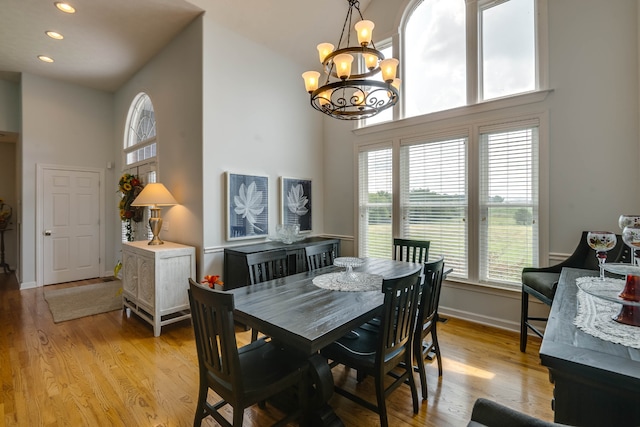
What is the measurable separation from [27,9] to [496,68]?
17.4 ft

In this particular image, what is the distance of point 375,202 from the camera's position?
430cm

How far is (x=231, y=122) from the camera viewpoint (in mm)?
3695

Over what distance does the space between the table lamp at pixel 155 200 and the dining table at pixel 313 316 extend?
6.70ft

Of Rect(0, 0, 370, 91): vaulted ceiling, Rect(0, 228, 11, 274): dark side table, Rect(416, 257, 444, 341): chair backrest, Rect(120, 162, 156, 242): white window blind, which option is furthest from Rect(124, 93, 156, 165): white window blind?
Rect(416, 257, 444, 341): chair backrest

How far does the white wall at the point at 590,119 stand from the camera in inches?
104

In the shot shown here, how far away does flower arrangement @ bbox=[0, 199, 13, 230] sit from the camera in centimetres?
604

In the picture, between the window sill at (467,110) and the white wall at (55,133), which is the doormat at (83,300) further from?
the window sill at (467,110)

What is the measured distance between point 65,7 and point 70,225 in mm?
3689

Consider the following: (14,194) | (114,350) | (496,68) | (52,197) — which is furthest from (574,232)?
(14,194)

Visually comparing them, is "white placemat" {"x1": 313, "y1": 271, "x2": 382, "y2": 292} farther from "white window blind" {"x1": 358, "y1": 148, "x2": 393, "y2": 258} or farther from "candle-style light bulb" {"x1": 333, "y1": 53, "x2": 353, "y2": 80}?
"white window blind" {"x1": 358, "y1": 148, "x2": 393, "y2": 258}

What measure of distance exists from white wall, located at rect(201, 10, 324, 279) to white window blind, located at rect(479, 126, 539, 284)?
2423mm

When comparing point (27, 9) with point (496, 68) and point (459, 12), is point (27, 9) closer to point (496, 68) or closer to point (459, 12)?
point (459, 12)

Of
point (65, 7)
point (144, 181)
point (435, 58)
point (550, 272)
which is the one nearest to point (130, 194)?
point (144, 181)

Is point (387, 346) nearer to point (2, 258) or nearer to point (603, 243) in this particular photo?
point (603, 243)
